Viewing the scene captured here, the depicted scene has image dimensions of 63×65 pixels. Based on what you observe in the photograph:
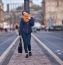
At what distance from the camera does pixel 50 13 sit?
167 metres

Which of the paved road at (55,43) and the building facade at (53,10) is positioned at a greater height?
the paved road at (55,43)

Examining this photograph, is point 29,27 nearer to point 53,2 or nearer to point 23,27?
point 23,27

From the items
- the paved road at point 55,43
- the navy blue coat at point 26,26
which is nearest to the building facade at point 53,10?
the paved road at point 55,43

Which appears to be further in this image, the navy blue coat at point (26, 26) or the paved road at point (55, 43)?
the paved road at point (55, 43)

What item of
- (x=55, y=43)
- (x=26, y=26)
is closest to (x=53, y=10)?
(x=55, y=43)

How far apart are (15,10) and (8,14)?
3658mm

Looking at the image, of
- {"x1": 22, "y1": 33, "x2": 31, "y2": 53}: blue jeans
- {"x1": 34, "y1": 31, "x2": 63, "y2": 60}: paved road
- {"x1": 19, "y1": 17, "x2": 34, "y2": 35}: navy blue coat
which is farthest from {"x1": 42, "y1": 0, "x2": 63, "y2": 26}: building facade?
{"x1": 22, "y1": 33, "x2": 31, "y2": 53}: blue jeans

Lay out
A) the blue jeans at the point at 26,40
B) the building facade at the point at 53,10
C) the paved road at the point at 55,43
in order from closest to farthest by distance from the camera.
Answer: the blue jeans at the point at 26,40 → the paved road at the point at 55,43 → the building facade at the point at 53,10

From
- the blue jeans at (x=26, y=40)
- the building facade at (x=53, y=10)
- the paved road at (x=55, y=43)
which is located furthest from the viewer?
the building facade at (x=53, y=10)

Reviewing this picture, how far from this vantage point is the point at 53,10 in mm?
168125

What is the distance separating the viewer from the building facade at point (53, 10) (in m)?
164

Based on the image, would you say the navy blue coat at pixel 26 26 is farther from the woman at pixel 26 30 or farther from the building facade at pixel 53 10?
the building facade at pixel 53 10

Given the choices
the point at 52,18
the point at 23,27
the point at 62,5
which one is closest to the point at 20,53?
the point at 23,27

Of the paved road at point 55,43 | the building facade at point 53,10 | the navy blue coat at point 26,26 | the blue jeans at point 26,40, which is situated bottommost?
the building facade at point 53,10
